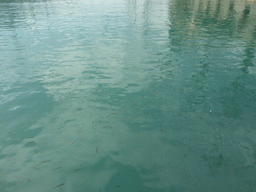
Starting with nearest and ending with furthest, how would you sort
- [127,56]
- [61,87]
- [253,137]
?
[253,137]
[61,87]
[127,56]

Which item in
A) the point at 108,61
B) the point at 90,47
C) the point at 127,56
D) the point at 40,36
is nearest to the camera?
the point at 108,61

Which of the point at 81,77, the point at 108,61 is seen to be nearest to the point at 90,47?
the point at 108,61

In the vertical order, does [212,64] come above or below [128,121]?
above

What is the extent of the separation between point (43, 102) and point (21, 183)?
4804 millimetres

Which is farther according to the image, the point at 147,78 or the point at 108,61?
the point at 108,61

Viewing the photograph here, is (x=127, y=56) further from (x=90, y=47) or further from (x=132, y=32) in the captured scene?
(x=132, y=32)

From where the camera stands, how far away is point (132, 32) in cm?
2502

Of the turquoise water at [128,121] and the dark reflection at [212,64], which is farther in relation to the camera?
the dark reflection at [212,64]

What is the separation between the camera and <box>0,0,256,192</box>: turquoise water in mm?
5691

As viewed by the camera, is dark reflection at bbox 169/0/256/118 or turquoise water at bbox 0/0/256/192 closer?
turquoise water at bbox 0/0/256/192

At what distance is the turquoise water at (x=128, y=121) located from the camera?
5691 millimetres

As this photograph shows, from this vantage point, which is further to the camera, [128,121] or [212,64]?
[212,64]

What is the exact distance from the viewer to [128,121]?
8195 millimetres

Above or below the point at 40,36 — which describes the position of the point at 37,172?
below
